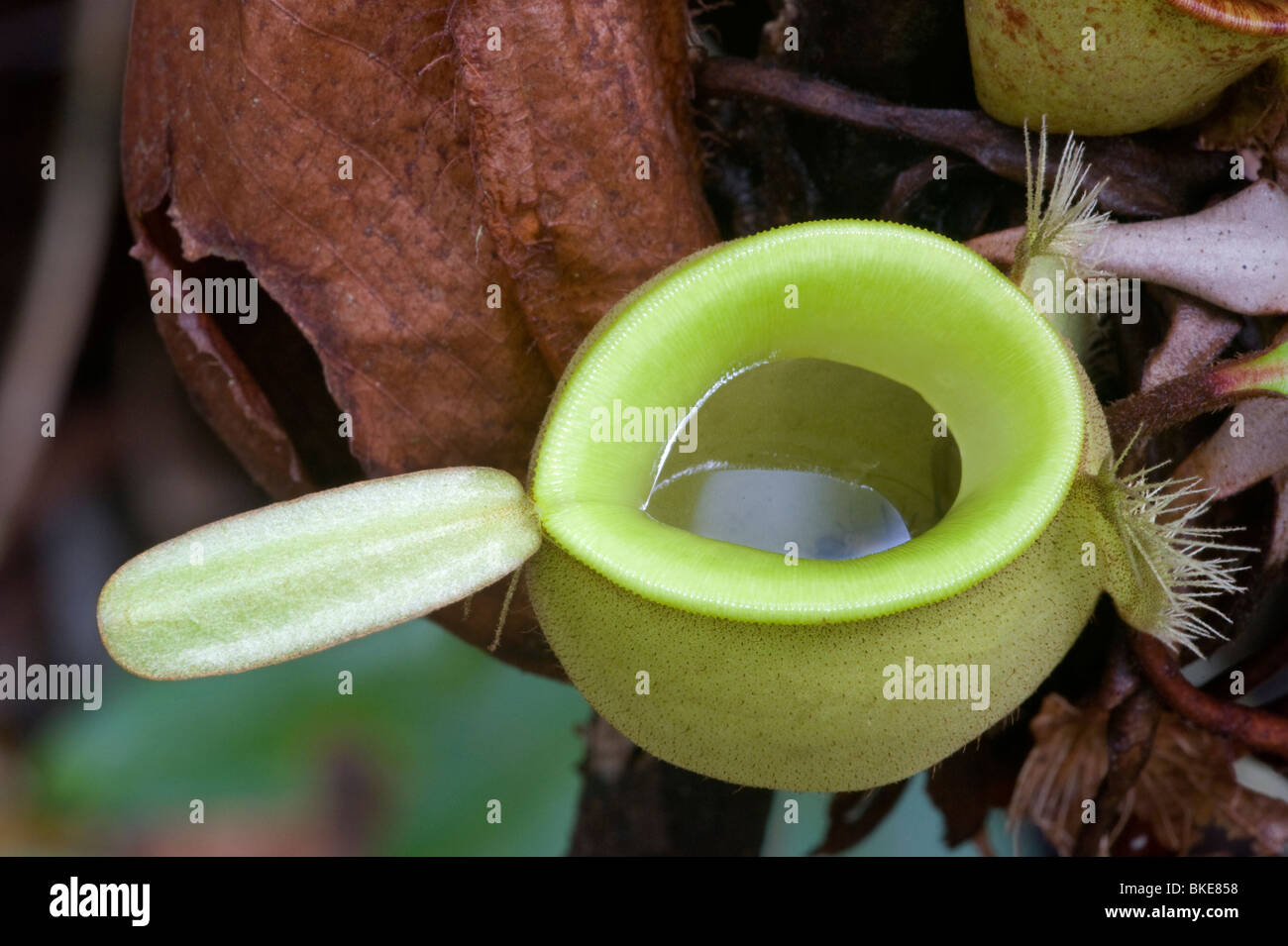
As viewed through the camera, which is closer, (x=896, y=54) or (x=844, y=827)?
(x=896, y=54)

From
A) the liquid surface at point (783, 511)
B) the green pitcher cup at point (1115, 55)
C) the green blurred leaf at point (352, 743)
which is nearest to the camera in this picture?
the green pitcher cup at point (1115, 55)

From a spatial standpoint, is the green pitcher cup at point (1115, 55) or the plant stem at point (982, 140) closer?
the green pitcher cup at point (1115, 55)

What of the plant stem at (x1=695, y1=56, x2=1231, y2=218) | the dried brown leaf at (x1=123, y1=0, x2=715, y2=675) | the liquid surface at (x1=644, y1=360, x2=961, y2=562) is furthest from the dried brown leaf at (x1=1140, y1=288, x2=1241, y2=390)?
the dried brown leaf at (x1=123, y1=0, x2=715, y2=675)

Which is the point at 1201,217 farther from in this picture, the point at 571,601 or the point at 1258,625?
the point at 571,601

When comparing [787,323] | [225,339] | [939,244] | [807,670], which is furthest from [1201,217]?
[225,339]

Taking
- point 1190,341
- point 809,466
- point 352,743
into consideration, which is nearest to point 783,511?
point 809,466

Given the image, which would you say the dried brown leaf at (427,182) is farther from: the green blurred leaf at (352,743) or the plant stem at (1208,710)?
the plant stem at (1208,710)

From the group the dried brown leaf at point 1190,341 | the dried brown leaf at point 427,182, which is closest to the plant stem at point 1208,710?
the dried brown leaf at point 1190,341

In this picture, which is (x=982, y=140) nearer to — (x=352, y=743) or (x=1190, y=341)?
(x=1190, y=341)
